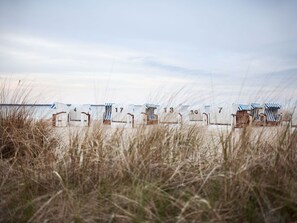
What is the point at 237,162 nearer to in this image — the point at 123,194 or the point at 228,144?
the point at 228,144

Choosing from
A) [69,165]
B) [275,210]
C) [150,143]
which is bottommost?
[275,210]

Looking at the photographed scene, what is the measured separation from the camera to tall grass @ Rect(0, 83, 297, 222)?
1869mm

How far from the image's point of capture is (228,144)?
2488 mm

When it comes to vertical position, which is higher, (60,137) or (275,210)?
(60,137)

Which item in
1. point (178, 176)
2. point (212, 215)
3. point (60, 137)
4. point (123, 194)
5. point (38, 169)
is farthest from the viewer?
point (60, 137)

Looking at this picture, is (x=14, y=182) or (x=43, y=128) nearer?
(x=14, y=182)

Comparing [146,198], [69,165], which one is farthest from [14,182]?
[146,198]

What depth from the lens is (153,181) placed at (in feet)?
7.20

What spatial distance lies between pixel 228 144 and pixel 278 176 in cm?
48

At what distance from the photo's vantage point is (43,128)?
13.3ft

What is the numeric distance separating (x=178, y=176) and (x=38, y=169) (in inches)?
46.6


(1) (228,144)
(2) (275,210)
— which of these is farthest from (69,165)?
(2) (275,210)

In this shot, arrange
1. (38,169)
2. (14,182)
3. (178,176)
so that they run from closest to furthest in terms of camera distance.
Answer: (178,176) < (14,182) < (38,169)

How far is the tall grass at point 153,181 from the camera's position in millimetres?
1869
